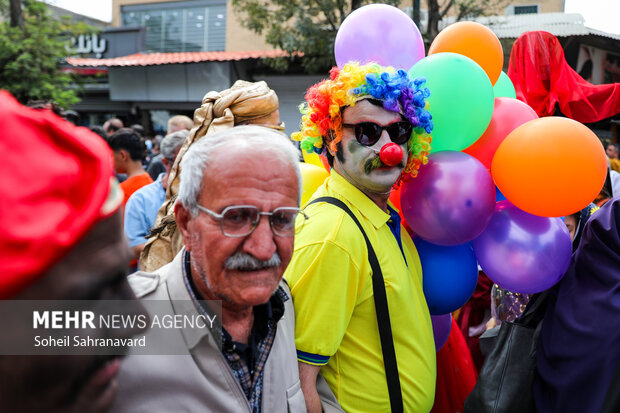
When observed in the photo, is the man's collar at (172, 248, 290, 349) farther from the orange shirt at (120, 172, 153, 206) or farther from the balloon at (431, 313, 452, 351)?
the orange shirt at (120, 172, 153, 206)

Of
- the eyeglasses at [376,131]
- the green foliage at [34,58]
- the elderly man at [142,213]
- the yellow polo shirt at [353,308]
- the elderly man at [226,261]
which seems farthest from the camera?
the green foliage at [34,58]

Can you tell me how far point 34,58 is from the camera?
32.1ft

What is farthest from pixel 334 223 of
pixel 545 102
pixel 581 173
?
pixel 545 102

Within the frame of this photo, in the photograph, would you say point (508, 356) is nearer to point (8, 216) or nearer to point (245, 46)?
point (8, 216)

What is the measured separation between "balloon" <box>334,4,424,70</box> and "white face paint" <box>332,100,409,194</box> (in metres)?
0.35

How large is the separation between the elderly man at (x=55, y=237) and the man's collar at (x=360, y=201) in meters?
1.26

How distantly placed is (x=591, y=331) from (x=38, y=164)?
1.98 meters

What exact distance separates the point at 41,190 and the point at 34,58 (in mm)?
11043

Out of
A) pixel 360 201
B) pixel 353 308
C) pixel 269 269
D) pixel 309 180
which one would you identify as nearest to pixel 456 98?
pixel 360 201

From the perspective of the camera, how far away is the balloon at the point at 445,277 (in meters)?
2.11

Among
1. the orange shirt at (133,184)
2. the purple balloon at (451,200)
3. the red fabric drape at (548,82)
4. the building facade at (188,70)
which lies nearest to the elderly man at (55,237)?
the purple balloon at (451,200)

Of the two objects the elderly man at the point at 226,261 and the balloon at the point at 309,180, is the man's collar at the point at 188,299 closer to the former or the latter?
the elderly man at the point at 226,261

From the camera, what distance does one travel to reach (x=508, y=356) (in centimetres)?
212

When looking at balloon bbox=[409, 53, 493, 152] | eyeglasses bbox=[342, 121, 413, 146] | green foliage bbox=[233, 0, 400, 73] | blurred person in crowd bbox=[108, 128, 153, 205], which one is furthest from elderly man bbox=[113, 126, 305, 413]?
green foliage bbox=[233, 0, 400, 73]
